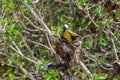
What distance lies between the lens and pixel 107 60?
274cm

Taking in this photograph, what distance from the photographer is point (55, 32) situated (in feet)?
7.23

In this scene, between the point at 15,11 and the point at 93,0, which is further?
the point at 93,0

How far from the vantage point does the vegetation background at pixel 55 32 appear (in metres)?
2.34

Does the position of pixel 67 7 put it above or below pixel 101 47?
above

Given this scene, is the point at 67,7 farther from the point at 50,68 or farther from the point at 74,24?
the point at 50,68

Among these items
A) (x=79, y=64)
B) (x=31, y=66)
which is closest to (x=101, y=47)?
(x=31, y=66)

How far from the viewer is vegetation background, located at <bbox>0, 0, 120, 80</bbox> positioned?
7.68ft

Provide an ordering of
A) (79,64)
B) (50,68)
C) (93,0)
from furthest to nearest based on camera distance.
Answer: (93,0), (50,68), (79,64)

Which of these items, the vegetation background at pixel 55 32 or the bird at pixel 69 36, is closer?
the bird at pixel 69 36

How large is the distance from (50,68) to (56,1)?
116 centimetres

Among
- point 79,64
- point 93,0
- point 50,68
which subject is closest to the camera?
point 79,64

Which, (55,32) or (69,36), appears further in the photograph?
(55,32)

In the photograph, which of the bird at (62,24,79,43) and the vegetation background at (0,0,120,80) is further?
the vegetation background at (0,0,120,80)

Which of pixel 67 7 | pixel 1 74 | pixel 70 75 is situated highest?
pixel 67 7
